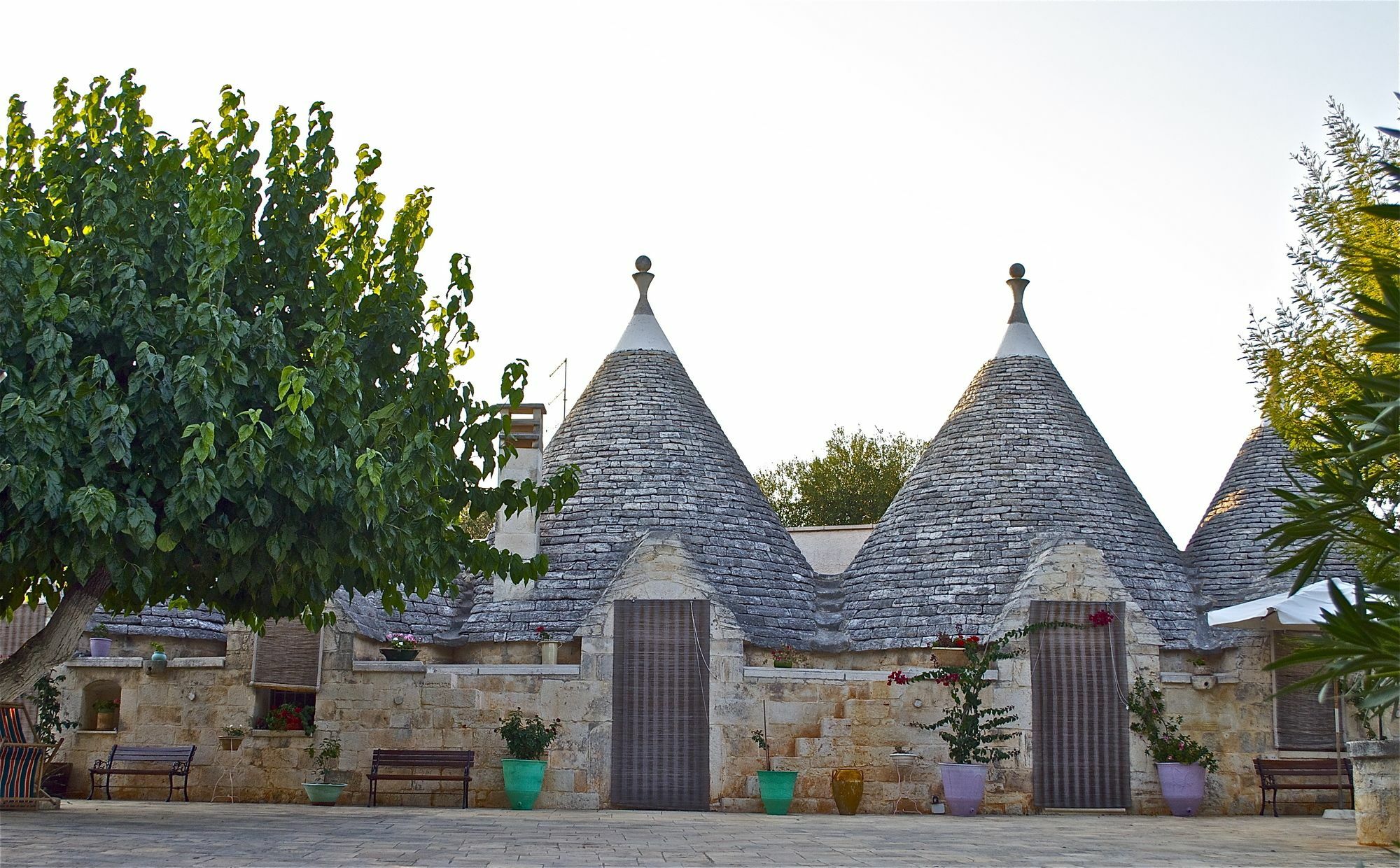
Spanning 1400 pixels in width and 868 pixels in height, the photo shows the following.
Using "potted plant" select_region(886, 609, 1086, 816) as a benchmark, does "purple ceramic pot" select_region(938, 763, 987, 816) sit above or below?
below

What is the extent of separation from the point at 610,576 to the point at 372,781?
12.0 feet

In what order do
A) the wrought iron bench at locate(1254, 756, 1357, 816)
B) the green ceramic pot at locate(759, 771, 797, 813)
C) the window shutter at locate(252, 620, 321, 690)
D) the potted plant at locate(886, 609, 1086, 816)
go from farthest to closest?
the window shutter at locate(252, 620, 321, 690) < the wrought iron bench at locate(1254, 756, 1357, 816) < the potted plant at locate(886, 609, 1086, 816) < the green ceramic pot at locate(759, 771, 797, 813)

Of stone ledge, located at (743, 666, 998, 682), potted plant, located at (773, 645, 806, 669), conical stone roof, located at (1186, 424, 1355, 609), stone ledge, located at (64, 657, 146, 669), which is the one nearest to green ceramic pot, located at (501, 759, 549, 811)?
stone ledge, located at (743, 666, 998, 682)

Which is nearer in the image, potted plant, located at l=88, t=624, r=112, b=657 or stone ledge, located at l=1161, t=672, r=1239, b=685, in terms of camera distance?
stone ledge, located at l=1161, t=672, r=1239, b=685

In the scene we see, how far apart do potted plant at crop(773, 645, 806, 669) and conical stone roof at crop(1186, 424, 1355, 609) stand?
548cm

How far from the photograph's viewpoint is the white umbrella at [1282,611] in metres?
12.8

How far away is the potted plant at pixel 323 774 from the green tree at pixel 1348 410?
10442 millimetres

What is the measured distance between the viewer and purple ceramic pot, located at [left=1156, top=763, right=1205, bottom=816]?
49.7ft

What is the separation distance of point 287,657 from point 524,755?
3.11 m

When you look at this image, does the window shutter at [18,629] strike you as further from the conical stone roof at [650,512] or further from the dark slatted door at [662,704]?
the dark slatted door at [662,704]

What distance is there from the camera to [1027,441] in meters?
18.1

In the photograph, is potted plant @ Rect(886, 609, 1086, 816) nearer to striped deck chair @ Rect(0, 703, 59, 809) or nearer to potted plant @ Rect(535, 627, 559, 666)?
potted plant @ Rect(535, 627, 559, 666)

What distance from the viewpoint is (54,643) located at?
10727 millimetres

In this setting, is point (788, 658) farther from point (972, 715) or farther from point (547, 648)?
point (547, 648)
